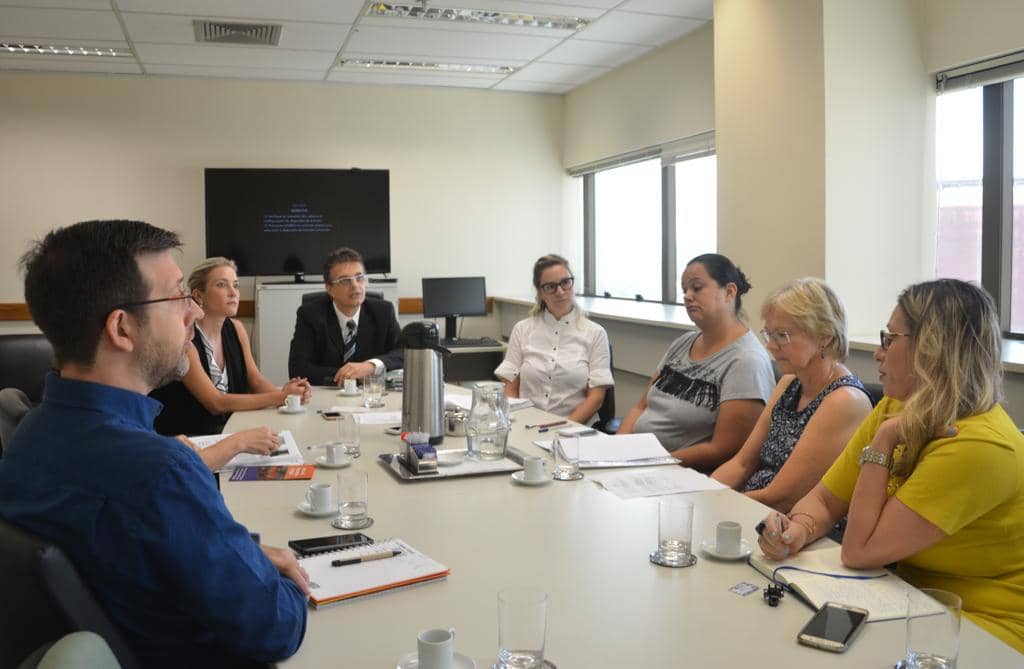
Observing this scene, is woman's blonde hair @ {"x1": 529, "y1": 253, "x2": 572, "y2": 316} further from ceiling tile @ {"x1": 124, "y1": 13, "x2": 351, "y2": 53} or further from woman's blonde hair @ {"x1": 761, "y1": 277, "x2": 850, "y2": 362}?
ceiling tile @ {"x1": 124, "y1": 13, "x2": 351, "y2": 53}

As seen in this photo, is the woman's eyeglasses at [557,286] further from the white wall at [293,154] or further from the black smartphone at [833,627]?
the white wall at [293,154]

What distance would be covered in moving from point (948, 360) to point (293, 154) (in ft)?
19.4

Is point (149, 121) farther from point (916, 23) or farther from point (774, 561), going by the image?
point (774, 561)

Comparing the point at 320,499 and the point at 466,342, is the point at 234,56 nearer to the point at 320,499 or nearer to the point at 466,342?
the point at 466,342

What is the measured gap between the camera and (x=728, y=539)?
62.4 inches

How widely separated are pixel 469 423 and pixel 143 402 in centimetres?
122

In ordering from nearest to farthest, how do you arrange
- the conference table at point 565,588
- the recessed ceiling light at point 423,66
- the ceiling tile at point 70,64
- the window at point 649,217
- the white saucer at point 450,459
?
the conference table at point 565,588, the white saucer at point 450,459, the window at point 649,217, the ceiling tile at point 70,64, the recessed ceiling light at point 423,66

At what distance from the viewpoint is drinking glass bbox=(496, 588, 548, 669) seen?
1.13 m

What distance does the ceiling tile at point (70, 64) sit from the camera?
590 centimetres

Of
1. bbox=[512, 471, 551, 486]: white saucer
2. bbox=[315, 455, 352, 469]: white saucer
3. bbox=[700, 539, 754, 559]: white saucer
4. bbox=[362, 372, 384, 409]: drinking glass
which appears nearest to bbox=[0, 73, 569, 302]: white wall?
bbox=[362, 372, 384, 409]: drinking glass

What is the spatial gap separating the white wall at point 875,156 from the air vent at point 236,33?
3297 mm

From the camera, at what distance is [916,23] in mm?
3758

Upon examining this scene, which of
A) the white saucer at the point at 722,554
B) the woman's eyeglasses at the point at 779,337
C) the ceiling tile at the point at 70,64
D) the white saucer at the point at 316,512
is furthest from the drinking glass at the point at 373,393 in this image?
the ceiling tile at the point at 70,64

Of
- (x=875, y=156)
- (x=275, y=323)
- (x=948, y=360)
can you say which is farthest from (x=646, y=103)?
(x=948, y=360)
